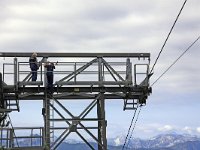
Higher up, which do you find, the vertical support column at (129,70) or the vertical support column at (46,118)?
the vertical support column at (129,70)

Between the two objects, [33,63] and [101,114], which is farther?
[101,114]

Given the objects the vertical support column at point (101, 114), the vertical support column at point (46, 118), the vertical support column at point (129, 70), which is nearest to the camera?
the vertical support column at point (46, 118)

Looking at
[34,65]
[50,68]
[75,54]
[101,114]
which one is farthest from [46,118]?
[75,54]

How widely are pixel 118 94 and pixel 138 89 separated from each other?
1.28 m

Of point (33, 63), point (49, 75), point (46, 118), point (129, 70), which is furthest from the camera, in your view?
point (129, 70)

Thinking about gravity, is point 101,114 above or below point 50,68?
below

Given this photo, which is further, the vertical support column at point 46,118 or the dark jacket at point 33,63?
the dark jacket at point 33,63

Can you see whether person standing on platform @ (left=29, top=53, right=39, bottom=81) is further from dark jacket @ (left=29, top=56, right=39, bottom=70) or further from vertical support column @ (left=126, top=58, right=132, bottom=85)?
vertical support column @ (left=126, top=58, right=132, bottom=85)

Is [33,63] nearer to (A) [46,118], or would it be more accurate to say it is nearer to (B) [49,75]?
(B) [49,75]

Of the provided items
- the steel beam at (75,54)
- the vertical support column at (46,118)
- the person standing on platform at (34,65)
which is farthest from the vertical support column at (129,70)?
the person standing on platform at (34,65)

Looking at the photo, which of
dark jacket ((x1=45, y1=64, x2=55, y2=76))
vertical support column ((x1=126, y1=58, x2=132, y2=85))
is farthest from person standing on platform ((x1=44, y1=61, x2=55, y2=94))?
vertical support column ((x1=126, y1=58, x2=132, y2=85))

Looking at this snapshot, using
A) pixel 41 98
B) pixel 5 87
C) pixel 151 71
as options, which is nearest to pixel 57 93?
pixel 41 98

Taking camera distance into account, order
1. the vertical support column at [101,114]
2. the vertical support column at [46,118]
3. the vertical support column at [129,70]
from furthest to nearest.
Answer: the vertical support column at [129,70]
the vertical support column at [101,114]
the vertical support column at [46,118]

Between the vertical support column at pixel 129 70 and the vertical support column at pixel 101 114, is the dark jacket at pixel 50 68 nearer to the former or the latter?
the vertical support column at pixel 101 114
